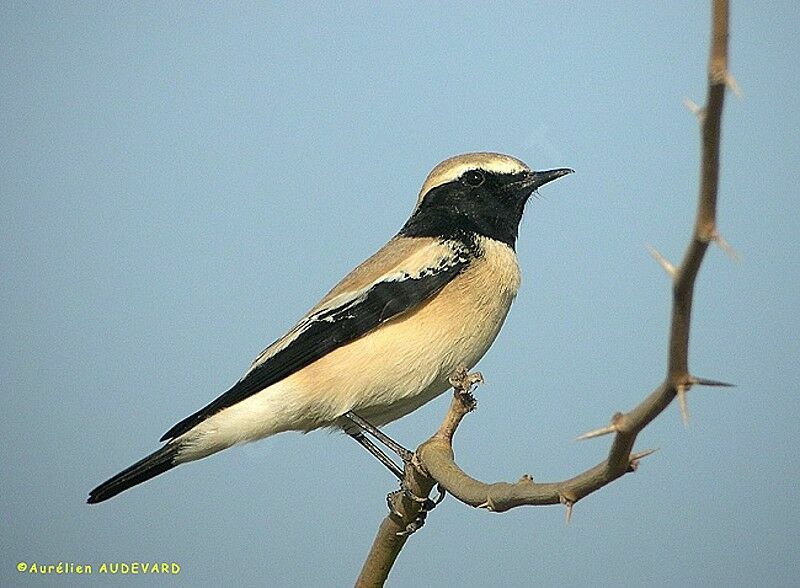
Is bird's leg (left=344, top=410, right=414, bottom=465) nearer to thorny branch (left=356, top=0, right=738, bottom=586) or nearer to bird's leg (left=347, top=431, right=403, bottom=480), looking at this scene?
bird's leg (left=347, top=431, right=403, bottom=480)

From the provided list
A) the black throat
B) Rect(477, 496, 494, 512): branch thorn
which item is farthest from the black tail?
Rect(477, 496, 494, 512): branch thorn

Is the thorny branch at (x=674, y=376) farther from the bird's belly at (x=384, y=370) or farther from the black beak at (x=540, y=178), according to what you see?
the black beak at (x=540, y=178)

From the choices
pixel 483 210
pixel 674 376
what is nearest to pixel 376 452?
pixel 483 210

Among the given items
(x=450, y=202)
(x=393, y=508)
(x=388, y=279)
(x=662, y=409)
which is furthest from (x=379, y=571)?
(x=662, y=409)

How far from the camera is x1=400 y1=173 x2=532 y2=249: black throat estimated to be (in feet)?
12.6

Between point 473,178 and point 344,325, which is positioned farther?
point 473,178

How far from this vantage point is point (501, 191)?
3863 millimetres

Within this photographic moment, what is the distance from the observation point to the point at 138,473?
136 inches

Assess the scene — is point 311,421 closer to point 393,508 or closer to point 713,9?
point 393,508

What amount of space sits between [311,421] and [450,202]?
3.15 feet

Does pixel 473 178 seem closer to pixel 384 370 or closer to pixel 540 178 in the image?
pixel 540 178

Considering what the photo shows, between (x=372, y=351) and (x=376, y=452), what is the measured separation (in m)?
0.45

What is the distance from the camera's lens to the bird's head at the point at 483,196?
3.83 m

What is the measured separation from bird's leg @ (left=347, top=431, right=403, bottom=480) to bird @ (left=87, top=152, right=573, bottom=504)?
0.24 feet
